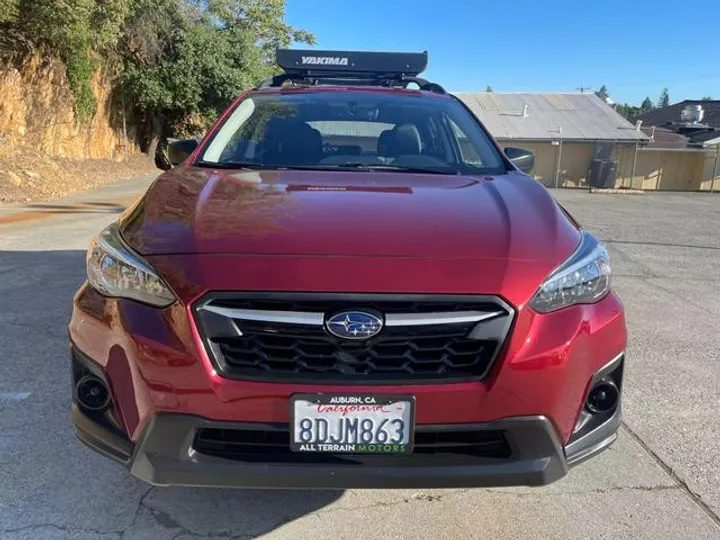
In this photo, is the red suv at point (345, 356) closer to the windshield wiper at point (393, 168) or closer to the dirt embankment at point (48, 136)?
the windshield wiper at point (393, 168)

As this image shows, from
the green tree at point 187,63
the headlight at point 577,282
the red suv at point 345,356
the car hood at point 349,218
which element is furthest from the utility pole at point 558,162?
the red suv at point 345,356

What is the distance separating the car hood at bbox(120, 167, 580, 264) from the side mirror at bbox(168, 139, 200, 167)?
0.68 meters

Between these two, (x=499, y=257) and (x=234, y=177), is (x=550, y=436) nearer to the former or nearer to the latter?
(x=499, y=257)

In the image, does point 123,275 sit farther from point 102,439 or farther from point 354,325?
point 354,325

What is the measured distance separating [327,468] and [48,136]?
54.4 feet

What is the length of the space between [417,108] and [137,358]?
2.51 m

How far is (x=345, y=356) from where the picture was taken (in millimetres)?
1952

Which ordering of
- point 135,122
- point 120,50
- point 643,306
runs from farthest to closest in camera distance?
1. point 135,122
2. point 120,50
3. point 643,306

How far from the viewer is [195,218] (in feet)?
7.44

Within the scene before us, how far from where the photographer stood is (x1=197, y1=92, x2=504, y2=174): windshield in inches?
128

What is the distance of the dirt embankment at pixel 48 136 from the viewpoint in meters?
12.8

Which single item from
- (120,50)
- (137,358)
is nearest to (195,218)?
(137,358)

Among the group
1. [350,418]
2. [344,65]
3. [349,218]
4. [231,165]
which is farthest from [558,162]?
[350,418]

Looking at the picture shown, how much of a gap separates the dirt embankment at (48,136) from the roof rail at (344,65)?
8617 millimetres
